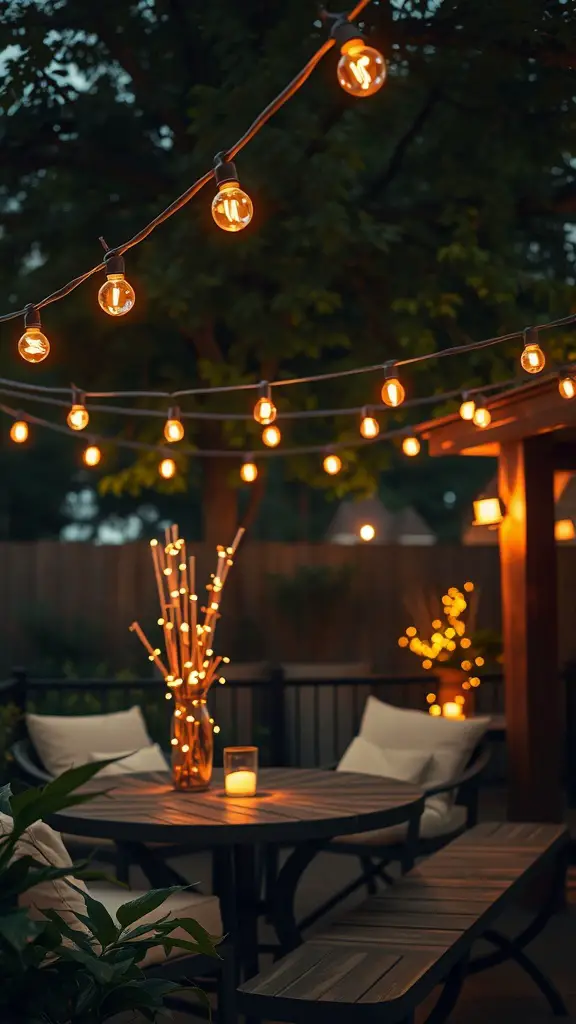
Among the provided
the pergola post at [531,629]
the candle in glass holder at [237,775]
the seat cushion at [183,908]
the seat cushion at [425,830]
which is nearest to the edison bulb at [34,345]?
the seat cushion at [183,908]

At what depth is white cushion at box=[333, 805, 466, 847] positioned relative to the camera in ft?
16.6

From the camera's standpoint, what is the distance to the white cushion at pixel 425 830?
5.05m

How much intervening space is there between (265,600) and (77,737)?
15.1 feet

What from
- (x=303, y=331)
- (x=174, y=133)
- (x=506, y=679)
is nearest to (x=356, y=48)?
(x=506, y=679)

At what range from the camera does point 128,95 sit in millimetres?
9531

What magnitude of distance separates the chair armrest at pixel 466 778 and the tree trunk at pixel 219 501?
4895 millimetres

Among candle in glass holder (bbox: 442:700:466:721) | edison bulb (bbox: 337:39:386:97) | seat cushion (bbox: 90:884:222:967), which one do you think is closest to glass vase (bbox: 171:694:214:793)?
seat cushion (bbox: 90:884:222:967)

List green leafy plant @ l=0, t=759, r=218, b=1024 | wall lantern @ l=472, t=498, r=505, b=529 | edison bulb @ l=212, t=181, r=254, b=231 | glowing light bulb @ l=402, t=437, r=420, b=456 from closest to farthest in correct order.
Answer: green leafy plant @ l=0, t=759, r=218, b=1024 → edison bulb @ l=212, t=181, r=254, b=231 → glowing light bulb @ l=402, t=437, r=420, b=456 → wall lantern @ l=472, t=498, r=505, b=529

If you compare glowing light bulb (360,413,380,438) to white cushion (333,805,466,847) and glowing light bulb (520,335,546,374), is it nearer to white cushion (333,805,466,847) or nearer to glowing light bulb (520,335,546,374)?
glowing light bulb (520,335,546,374)

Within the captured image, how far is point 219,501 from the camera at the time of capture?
10.2 metres

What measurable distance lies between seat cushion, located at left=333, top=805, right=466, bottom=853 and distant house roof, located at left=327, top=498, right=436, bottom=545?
39.9 feet

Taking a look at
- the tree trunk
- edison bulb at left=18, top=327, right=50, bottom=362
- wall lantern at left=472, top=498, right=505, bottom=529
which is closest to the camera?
edison bulb at left=18, top=327, right=50, bottom=362

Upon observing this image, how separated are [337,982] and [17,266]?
758 cm

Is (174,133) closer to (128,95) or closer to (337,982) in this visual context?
(128,95)
